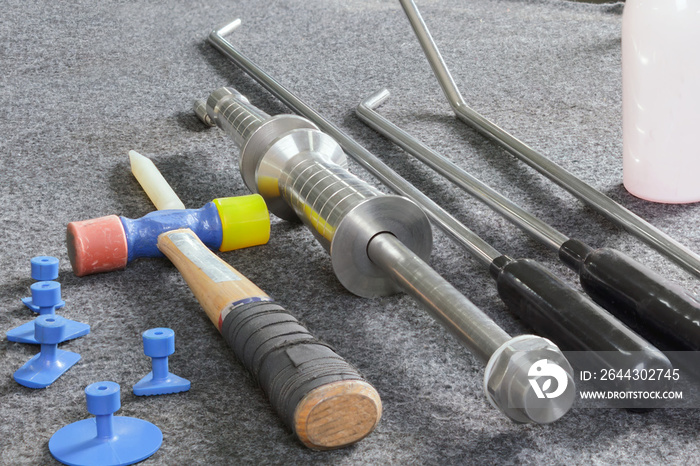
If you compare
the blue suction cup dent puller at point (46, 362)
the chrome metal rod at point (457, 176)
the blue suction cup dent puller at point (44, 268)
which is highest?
the blue suction cup dent puller at point (44, 268)

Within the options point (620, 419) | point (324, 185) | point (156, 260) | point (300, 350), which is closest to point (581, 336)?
point (620, 419)

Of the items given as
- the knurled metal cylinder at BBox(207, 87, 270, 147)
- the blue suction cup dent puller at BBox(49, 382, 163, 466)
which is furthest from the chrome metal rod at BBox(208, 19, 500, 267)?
the blue suction cup dent puller at BBox(49, 382, 163, 466)

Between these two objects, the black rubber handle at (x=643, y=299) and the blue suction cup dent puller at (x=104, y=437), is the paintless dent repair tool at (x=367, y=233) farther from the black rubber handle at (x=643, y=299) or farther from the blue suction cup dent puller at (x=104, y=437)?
the blue suction cup dent puller at (x=104, y=437)

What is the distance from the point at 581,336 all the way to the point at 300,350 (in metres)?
0.22

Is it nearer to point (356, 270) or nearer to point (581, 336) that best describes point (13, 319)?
point (356, 270)

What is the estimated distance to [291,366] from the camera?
589mm

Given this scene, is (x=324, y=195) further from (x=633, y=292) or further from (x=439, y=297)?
(x=633, y=292)

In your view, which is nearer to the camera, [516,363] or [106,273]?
[516,363]

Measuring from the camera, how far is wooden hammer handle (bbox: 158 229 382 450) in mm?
558

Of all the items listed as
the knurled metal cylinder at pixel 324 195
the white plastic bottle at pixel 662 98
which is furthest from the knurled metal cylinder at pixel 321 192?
the white plastic bottle at pixel 662 98

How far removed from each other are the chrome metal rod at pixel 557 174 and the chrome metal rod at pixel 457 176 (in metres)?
0.10

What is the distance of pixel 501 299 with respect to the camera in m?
0.77

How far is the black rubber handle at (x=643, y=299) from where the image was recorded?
614 mm

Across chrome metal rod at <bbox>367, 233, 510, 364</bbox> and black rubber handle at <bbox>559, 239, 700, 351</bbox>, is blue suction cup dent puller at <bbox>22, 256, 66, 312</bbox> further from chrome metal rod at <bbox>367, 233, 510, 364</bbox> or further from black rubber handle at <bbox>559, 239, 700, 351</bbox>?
black rubber handle at <bbox>559, 239, 700, 351</bbox>
